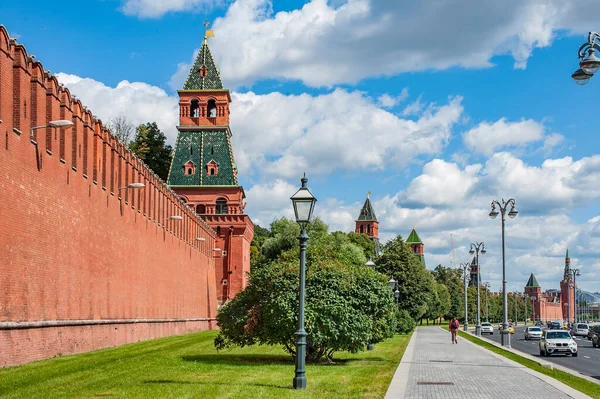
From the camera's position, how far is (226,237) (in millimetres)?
83312

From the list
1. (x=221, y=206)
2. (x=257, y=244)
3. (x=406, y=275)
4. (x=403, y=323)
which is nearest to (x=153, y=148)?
(x=221, y=206)

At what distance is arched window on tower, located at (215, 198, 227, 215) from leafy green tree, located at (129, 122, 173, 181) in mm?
16592

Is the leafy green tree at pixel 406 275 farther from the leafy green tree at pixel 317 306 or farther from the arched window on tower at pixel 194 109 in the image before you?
the leafy green tree at pixel 317 306

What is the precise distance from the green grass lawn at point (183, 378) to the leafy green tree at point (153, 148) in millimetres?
74470

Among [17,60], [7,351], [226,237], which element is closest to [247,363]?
[7,351]

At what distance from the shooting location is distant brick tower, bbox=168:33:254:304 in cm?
8269

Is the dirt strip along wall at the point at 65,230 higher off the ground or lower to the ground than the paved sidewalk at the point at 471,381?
higher

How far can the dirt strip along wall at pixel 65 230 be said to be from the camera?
24344 millimetres

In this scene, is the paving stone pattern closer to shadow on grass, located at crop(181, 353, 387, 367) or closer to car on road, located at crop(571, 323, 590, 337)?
shadow on grass, located at crop(181, 353, 387, 367)

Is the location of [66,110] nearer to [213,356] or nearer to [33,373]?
[213,356]

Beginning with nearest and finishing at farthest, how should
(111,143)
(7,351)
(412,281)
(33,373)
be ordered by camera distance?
(33,373) → (7,351) → (111,143) → (412,281)

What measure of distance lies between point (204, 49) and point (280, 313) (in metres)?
71.3

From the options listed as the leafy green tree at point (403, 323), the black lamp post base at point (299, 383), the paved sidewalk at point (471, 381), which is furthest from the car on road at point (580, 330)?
the black lamp post base at point (299, 383)

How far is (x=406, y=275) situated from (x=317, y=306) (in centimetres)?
6100
